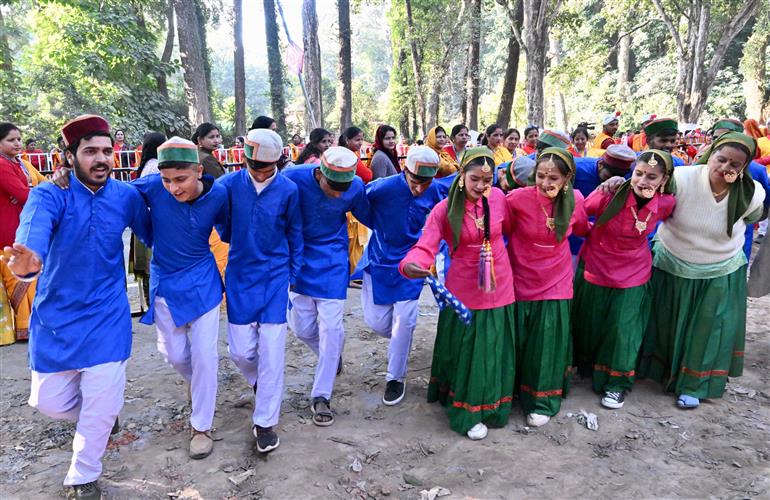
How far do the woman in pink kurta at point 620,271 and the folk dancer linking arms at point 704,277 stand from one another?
0.50 ft

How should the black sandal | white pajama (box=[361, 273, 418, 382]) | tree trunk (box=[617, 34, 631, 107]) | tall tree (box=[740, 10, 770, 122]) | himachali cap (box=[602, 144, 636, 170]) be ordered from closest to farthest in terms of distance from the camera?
the black sandal, white pajama (box=[361, 273, 418, 382]), himachali cap (box=[602, 144, 636, 170]), tall tree (box=[740, 10, 770, 122]), tree trunk (box=[617, 34, 631, 107])

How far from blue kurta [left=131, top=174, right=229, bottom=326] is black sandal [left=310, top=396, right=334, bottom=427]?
1.05 m

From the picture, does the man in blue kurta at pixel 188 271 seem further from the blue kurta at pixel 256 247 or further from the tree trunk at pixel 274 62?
the tree trunk at pixel 274 62

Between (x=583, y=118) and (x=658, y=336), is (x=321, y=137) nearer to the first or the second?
(x=658, y=336)

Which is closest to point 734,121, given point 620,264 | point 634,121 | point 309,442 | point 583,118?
point 620,264

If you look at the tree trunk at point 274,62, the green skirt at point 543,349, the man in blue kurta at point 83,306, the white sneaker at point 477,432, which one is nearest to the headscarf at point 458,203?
the green skirt at point 543,349

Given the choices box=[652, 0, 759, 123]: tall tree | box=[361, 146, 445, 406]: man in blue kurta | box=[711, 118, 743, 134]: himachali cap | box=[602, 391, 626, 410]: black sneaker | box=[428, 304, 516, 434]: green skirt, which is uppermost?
box=[652, 0, 759, 123]: tall tree

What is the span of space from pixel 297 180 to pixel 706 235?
2.87m

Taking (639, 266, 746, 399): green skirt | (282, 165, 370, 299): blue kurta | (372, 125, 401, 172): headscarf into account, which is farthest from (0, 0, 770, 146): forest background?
(639, 266, 746, 399): green skirt

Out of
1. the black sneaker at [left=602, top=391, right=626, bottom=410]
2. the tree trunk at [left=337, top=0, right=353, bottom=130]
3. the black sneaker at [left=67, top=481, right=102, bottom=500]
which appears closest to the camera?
the black sneaker at [left=67, top=481, right=102, bottom=500]

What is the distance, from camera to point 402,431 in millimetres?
3639

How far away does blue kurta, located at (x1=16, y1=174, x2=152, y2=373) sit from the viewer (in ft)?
8.92

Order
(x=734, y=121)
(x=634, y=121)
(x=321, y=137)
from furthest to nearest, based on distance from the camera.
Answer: (x=634, y=121)
(x=321, y=137)
(x=734, y=121)

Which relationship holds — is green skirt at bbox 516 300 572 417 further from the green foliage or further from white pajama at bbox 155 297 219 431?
the green foliage
